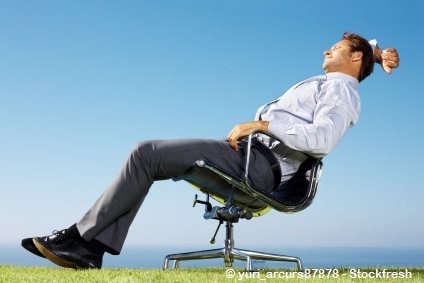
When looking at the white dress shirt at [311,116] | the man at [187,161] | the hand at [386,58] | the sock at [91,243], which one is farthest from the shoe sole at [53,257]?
the hand at [386,58]

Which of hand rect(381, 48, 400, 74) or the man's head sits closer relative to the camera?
the man's head

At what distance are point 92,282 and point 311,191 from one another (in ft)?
5.07

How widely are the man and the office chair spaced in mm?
84

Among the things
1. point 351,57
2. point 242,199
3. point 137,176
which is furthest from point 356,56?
point 137,176

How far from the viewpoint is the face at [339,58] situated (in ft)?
14.2

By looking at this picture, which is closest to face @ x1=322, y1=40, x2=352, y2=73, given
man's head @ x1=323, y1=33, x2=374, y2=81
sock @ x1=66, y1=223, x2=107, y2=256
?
man's head @ x1=323, y1=33, x2=374, y2=81

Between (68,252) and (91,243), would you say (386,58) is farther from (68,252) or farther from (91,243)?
(68,252)

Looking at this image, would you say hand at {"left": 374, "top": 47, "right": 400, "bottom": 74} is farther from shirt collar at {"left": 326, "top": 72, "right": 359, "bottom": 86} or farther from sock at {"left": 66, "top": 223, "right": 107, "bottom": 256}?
sock at {"left": 66, "top": 223, "right": 107, "bottom": 256}

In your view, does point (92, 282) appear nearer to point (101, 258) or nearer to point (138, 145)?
point (101, 258)

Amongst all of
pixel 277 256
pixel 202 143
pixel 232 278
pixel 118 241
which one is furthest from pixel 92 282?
pixel 277 256

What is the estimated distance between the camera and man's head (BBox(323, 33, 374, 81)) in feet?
14.2

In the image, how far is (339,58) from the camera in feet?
14.2

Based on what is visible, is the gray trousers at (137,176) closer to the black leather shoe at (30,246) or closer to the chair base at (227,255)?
the black leather shoe at (30,246)

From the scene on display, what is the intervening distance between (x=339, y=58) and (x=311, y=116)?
53 cm
